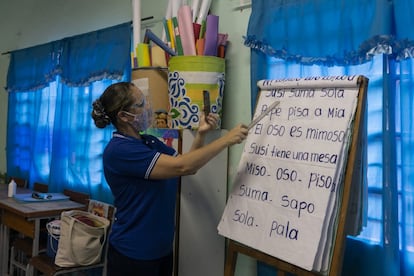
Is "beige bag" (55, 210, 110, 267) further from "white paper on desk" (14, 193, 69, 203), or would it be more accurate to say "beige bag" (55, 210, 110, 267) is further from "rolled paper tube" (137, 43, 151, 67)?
"rolled paper tube" (137, 43, 151, 67)

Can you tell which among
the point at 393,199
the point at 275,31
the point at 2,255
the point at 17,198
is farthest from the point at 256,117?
the point at 2,255

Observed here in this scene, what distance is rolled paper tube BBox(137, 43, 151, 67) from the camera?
229 centimetres

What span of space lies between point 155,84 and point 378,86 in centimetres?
113

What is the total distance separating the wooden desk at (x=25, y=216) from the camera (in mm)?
2668

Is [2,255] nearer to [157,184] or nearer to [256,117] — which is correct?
[157,184]

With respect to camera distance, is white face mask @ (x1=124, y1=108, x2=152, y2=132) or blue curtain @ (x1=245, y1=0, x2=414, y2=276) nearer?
blue curtain @ (x1=245, y1=0, x2=414, y2=276)

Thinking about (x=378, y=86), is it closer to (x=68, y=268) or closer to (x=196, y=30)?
(x=196, y=30)

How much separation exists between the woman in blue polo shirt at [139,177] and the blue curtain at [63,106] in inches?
47.7

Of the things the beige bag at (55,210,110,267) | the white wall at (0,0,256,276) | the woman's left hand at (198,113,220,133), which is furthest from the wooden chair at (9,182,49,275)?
the woman's left hand at (198,113,220,133)

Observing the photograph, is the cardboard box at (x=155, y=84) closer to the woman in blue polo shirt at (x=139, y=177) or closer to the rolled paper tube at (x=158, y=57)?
the rolled paper tube at (x=158, y=57)

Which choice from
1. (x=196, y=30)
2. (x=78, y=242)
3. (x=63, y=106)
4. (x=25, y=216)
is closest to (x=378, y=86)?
(x=196, y=30)

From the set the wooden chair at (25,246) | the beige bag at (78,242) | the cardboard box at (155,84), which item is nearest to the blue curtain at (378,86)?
the cardboard box at (155,84)

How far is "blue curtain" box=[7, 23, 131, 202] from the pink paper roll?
0.74 meters

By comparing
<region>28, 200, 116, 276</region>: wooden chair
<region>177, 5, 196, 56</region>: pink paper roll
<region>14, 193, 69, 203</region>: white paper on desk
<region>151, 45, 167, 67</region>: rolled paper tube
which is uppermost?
<region>177, 5, 196, 56</region>: pink paper roll
